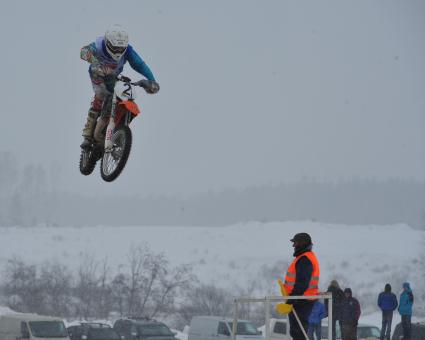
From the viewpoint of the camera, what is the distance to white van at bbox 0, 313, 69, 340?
31.2m

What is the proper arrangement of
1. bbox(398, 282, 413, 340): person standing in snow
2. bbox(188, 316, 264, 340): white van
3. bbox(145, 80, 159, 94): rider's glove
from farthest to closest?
1. bbox(188, 316, 264, 340): white van
2. bbox(398, 282, 413, 340): person standing in snow
3. bbox(145, 80, 159, 94): rider's glove

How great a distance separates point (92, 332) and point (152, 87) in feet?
85.8

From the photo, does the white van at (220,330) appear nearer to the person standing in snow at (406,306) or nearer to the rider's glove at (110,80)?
the person standing in snow at (406,306)

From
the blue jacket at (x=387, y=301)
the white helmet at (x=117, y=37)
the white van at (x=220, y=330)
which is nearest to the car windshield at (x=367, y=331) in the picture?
the white van at (x=220, y=330)

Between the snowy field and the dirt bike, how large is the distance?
96.6 meters

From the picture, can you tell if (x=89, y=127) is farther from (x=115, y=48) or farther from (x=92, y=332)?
(x=92, y=332)

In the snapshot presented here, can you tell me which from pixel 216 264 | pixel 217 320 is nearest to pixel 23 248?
pixel 216 264

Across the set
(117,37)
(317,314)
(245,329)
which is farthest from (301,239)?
(245,329)

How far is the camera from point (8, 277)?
85.7 m

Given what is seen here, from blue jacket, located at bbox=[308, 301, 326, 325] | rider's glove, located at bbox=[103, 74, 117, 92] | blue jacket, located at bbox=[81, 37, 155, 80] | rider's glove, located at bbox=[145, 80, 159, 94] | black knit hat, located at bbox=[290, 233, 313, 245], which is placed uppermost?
blue jacket, located at bbox=[81, 37, 155, 80]

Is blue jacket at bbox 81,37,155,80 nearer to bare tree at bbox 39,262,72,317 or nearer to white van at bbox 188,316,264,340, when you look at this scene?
white van at bbox 188,316,264,340

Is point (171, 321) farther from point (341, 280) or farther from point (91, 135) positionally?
point (91, 135)

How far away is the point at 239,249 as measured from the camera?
171000mm

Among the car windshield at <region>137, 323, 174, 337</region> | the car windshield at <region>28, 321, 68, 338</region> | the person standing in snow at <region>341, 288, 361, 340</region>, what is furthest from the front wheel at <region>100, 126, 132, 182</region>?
the car windshield at <region>137, 323, 174, 337</region>
